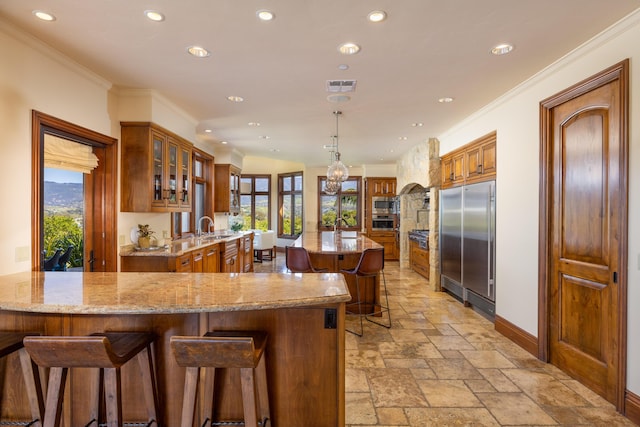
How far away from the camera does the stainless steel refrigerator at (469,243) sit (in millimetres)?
4078

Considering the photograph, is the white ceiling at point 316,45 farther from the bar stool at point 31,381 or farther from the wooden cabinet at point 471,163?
the bar stool at point 31,381

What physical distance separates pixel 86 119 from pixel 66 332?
2165 mm

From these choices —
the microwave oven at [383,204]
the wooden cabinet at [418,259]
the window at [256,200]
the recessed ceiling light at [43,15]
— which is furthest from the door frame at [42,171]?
the window at [256,200]

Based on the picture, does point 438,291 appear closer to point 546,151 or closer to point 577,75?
point 546,151

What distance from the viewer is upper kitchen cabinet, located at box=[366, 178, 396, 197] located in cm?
900

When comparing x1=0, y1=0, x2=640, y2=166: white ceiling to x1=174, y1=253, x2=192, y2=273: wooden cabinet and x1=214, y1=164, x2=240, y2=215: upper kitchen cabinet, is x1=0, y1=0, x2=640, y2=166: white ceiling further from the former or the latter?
x1=214, y1=164, x2=240, y2=215: upper kitchen cabinet

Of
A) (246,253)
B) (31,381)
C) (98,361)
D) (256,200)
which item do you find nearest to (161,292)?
(98,361)

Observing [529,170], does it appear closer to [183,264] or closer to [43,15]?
[183,264]

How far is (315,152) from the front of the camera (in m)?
7.42

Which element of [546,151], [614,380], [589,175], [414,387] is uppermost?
[546,151]

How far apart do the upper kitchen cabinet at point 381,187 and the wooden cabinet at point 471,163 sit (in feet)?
11.0

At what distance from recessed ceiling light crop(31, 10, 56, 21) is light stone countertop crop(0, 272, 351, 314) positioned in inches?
67.3

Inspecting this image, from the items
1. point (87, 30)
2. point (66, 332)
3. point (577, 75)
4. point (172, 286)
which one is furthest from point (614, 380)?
point (87, 30)

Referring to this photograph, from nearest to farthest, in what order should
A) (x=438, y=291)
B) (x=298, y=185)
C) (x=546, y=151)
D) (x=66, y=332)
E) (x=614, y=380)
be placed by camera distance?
(x=66, y=332), (x=614, y=380), (x=546, y=151), (x=438, y=291), (x=298, y=185)
